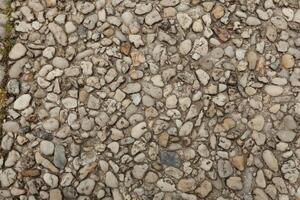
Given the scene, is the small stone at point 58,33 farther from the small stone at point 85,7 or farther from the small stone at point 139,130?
the small stone at point 139,130

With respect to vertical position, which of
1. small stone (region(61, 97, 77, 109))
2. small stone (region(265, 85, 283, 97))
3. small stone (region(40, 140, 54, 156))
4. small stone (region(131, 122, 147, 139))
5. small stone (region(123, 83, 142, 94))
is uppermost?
small stone (region(123, 83, 142, 94))

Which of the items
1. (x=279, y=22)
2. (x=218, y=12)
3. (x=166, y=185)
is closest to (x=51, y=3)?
(x=218, y=12)

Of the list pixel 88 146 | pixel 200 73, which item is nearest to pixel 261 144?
pixel 200 73

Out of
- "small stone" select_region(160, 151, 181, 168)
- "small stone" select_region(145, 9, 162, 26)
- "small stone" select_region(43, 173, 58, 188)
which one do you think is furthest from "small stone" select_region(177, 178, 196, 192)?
"small stone" select_region(145, 9, 162, 26)

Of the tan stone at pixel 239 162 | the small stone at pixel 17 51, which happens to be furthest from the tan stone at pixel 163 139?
the small stone at pixel 17 51

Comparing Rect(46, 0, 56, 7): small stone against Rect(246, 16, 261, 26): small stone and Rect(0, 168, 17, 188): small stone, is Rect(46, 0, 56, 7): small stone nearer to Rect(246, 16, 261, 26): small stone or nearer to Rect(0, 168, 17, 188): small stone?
Rect(0, 168, 17, 188): small stone

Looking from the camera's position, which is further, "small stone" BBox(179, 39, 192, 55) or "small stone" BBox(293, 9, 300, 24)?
"small stone" BBox(293, 9, 300, 24)

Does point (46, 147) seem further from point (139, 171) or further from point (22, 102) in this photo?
point (139, 171)
